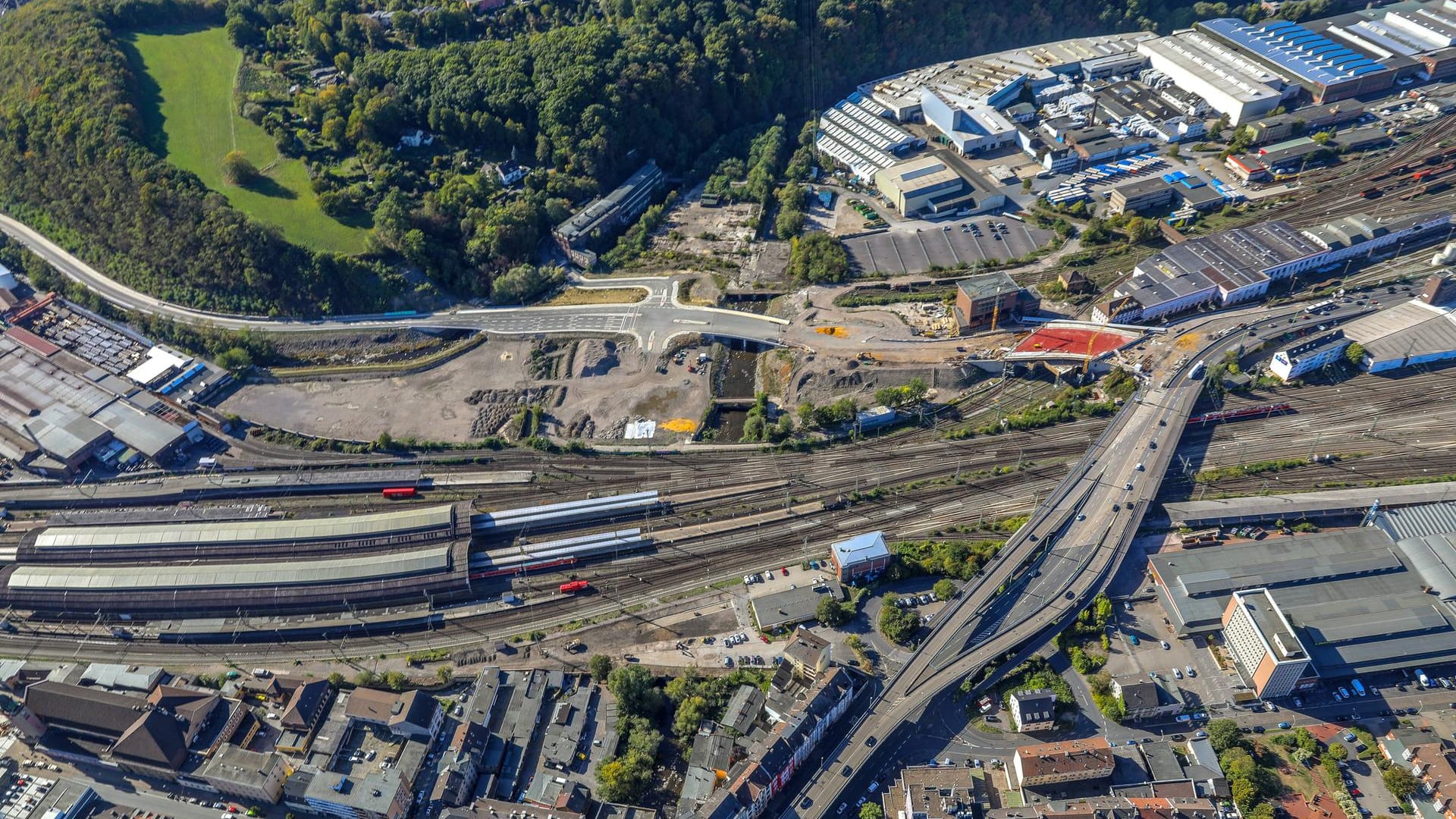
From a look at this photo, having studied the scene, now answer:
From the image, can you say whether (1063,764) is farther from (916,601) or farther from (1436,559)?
(1436,559)

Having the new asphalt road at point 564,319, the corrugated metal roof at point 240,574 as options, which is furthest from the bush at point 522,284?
the corrugated metal roof at point 240,574

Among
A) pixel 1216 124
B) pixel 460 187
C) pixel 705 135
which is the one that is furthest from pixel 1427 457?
pixel 460 187

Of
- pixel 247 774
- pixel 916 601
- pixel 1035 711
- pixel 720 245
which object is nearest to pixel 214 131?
pixel 720 245

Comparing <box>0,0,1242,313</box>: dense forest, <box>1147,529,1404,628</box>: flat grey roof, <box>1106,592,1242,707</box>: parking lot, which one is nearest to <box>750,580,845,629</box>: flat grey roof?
<box>1106,592,1242,707</box>: parking lot

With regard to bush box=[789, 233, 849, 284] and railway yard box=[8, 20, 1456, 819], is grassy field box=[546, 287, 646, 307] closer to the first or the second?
railway yard box=[8, 20, 1456, 819]

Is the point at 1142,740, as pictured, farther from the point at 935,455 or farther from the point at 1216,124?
the point at 1216,124
